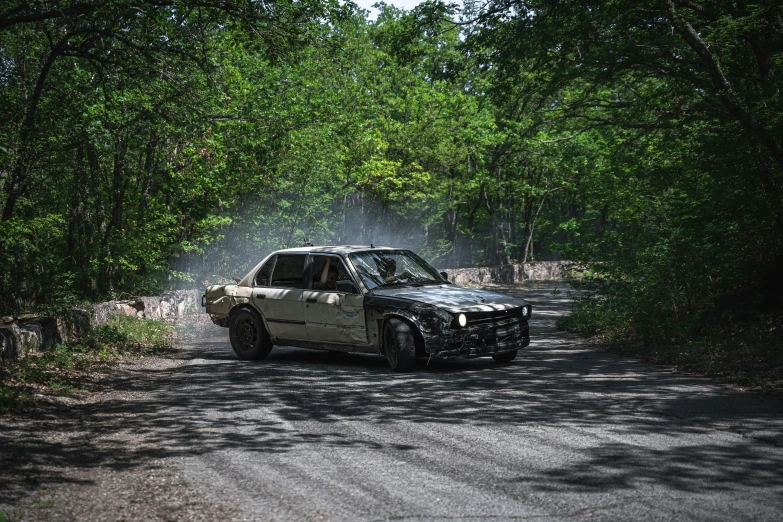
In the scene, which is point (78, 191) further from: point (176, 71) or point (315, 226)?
point (315, 226)

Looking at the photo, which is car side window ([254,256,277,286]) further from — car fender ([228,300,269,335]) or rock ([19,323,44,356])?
rock ([19,323,44,356])

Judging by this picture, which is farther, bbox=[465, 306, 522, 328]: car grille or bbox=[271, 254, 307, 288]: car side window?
bbox=[271, 254, 307, 288]: car side window

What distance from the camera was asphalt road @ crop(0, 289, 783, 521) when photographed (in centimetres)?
496

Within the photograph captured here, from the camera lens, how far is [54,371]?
1090 cm

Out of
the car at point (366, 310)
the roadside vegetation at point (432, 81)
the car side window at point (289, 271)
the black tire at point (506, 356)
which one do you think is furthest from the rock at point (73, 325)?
the black tire at point (506, 356)

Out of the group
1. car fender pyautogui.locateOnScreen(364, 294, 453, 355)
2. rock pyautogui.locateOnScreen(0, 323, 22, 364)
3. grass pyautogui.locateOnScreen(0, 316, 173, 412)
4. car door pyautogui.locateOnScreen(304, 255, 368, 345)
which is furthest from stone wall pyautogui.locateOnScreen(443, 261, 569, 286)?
rock pyautogui.locateOnScreen(0, 323, 22, 364)

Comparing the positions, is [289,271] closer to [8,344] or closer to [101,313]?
[8,344]

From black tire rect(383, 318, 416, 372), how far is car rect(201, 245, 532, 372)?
0.5 inches

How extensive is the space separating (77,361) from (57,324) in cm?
163

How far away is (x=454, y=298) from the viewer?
10.9 m

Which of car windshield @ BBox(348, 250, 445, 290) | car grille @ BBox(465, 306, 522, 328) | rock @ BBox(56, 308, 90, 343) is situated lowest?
car grille @ BBox(465, 306, 522, 328)

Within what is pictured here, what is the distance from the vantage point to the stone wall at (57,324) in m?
11.3

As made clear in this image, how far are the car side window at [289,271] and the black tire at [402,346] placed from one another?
2.22 m

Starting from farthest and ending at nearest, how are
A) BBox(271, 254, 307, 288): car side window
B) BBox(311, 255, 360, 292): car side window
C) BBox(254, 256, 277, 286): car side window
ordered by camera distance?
1. BBox(254, 256, 277, 286): car side window
2. BBox(271, 254, 307, 288): car side window
3. BBox(311, 255, 360, 292): car side window
